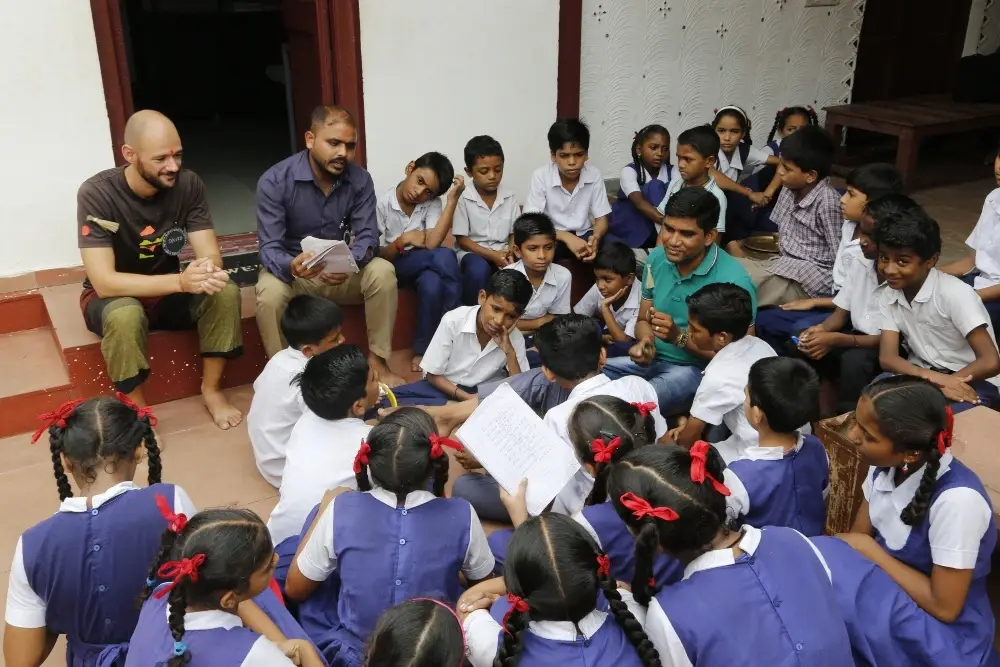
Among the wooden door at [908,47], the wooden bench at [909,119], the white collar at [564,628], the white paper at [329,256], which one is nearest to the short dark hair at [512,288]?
the white paper at [329,256]

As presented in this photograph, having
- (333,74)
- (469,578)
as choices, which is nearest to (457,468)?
(469,578)

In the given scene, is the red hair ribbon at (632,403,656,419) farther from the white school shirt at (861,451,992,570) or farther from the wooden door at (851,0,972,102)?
the wooden door at (851,0,972,102)

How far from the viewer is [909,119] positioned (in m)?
5.94

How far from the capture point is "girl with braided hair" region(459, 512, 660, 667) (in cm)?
159

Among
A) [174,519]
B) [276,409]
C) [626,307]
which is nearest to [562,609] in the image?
[174,519]

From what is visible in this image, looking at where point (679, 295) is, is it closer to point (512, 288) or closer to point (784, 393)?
point (512, 288)

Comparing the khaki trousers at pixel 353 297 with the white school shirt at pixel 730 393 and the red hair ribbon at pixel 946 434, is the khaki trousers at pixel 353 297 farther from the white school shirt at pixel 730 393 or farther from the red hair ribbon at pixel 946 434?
the red hair ribbon at pixel 946 434

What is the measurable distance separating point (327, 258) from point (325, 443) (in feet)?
4.03

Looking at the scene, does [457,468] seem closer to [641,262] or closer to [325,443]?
[325,443]

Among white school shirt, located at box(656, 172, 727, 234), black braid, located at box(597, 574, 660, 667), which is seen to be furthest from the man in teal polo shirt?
black braid, located at box(597, 574, 660, 667)

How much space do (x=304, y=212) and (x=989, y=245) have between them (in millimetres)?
2926

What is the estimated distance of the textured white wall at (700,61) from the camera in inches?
205

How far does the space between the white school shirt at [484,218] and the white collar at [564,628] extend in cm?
270

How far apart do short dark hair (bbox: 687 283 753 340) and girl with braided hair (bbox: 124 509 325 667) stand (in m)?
1.67
